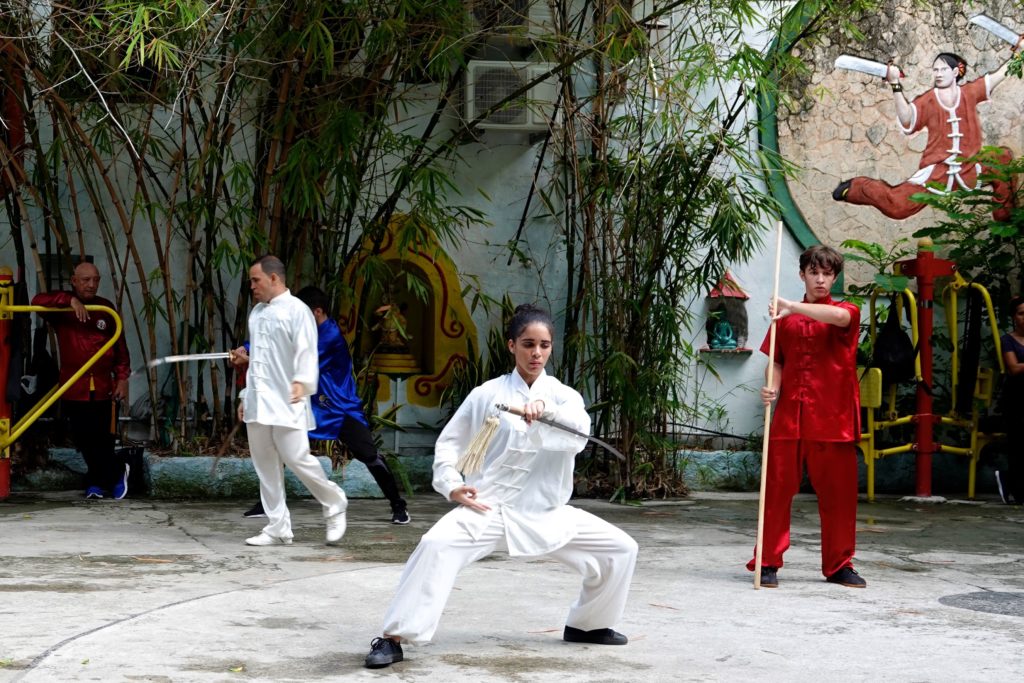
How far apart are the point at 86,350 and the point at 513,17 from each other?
3301mm

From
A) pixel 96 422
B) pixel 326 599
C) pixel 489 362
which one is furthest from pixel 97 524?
pixel 489 362

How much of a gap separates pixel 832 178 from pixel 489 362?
275 cm

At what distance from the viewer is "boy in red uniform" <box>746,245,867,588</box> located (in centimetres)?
595

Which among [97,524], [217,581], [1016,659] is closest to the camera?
[1016,659]

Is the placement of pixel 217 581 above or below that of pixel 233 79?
below

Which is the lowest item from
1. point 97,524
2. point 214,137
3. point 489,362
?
point 97,524

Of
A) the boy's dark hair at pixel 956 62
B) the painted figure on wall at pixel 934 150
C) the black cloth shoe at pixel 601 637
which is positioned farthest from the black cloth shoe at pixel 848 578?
the boy's dark hair at pixel 956 62

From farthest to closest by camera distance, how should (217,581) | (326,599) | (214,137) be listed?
(214,137) < (217,581) < (326,599)

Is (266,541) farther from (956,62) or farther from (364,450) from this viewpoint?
(956,62)

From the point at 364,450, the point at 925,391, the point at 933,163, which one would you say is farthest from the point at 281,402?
the point at 933,163

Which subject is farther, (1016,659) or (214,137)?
(214,137)

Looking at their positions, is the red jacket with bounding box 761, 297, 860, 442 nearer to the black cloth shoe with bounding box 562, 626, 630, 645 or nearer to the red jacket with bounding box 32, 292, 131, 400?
the black cloth shoe with bounding box 562, 626, 630, 645

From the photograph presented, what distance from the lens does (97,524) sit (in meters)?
7.29

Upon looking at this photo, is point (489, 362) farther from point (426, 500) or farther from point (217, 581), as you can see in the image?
point (217, 581)
